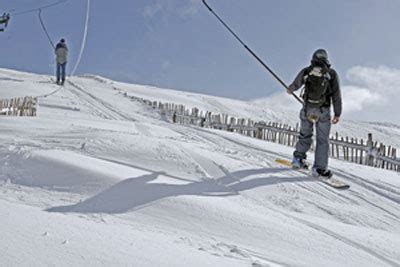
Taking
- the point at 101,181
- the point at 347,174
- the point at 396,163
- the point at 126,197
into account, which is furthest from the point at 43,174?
the point at 396,163

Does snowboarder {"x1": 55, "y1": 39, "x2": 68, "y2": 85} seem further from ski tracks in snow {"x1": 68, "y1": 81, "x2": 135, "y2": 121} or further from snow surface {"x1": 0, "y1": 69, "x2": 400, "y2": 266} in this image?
snow surface {"x1": 0, "y1": 69, "x2": 400, "y2": 266}

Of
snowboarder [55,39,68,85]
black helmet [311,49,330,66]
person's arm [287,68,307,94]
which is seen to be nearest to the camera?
black helmet [311,49,330,66]

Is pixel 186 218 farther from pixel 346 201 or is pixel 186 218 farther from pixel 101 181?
pixel 346 201

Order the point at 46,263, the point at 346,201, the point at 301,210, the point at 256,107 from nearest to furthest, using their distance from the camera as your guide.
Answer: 1. the point at 46,263
2. the point at 301,210
3. the point at 346,201
4. the point at 256,107

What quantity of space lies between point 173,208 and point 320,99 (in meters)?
2.82

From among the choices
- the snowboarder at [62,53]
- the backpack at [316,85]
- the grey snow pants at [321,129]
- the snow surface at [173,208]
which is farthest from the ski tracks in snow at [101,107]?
the backpack at [316,85]

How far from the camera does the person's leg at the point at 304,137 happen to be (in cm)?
588

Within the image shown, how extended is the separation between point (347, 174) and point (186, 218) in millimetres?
3510

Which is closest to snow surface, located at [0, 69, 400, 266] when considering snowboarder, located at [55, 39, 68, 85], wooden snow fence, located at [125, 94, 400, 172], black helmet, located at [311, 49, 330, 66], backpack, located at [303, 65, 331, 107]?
backpack, located at [303, 65, 331, 107]

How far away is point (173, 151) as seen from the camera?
557 centimetres

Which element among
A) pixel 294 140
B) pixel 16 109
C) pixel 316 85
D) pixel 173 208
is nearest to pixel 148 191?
pixel 173 208

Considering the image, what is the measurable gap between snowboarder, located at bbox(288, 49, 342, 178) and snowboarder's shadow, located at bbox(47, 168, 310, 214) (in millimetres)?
834

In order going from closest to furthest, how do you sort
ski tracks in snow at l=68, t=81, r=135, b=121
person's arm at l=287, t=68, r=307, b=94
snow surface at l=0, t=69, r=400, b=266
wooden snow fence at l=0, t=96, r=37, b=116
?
1. snow surface at l=0, t=69, r=400, b=266
2. person's arm at l=287, t=68, r=307, b=94
3. wooden snow fence at l=0, t=96, r=37, b=116
4. ski tracks in snow at l=68, t=81, r=135, b=121

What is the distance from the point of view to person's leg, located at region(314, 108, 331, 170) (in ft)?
18.6
